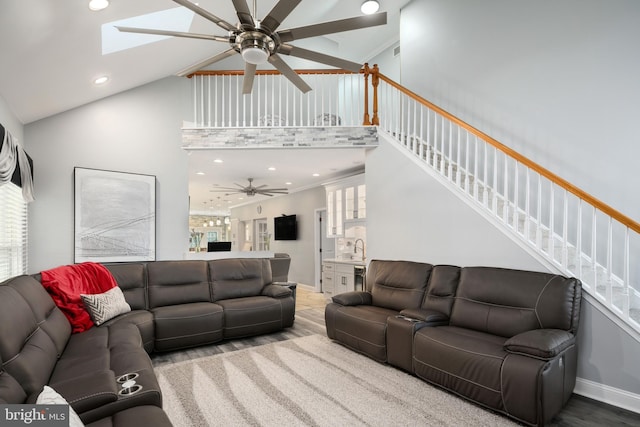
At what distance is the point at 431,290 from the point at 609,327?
1.42 metres

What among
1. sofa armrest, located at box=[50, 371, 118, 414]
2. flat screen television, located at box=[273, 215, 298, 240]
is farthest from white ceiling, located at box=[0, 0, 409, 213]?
sofa armrest, located at box=[50, 371, 118, 414]

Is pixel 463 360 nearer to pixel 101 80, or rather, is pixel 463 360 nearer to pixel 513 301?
pixel 513 301

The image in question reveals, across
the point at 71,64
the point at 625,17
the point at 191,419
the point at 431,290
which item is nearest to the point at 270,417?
the point at 191,419

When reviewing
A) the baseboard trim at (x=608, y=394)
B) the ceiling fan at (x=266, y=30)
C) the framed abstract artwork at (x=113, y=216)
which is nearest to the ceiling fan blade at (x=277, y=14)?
the ceiling fan at (x=266, y=30)

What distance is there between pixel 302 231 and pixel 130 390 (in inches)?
284

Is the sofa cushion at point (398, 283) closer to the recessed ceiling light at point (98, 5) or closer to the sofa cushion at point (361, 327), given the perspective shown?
the sofa cushion at point (361, 327)

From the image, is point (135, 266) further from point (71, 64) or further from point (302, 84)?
point (302, 84)

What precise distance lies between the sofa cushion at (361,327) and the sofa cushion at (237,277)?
122 centimetres

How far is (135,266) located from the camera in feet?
13.4

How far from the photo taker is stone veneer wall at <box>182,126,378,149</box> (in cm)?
499

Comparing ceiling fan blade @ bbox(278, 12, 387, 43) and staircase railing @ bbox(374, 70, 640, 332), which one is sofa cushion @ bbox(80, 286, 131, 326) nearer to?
ceiling fan blade @ bbox(278, 12, 387, 43)

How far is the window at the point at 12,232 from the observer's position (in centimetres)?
345

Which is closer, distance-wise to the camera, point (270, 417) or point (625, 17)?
point (270, 417)

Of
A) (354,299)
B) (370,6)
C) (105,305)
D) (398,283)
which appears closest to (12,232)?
(105,305)
